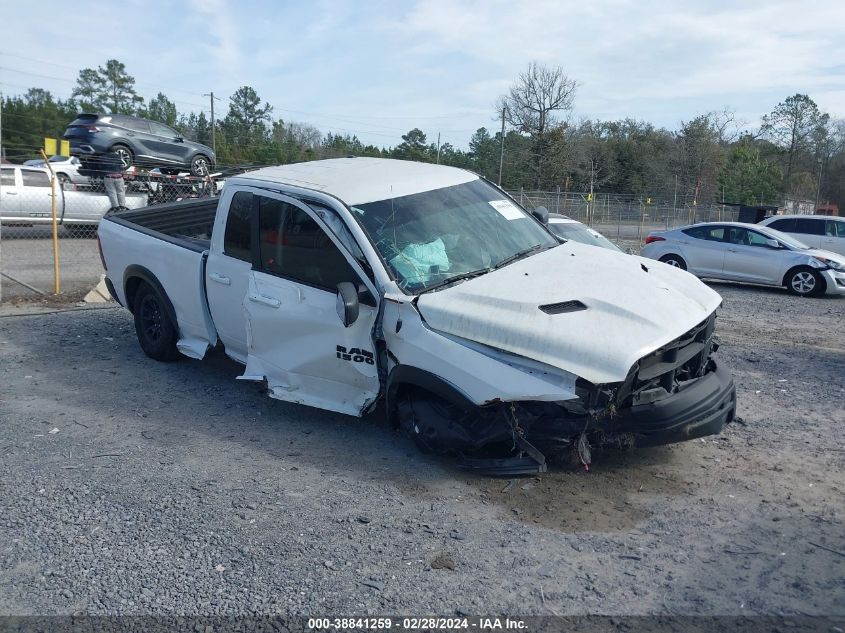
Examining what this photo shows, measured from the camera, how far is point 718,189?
53.3m

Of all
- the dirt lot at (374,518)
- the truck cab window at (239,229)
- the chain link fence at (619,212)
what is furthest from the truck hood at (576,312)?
the chain link fence at (619,212)

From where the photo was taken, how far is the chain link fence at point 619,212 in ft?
110

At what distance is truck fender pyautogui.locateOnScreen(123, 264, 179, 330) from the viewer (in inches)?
273

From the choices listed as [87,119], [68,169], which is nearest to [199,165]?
[87,119]

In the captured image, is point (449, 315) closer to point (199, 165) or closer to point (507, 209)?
point (507, 209)

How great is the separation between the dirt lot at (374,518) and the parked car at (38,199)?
42.5 ft

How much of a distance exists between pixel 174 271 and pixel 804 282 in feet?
40.2

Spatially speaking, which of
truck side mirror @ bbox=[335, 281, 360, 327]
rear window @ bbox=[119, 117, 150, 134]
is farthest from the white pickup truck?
rear window @ bbox=[119, 117, 150, 134]

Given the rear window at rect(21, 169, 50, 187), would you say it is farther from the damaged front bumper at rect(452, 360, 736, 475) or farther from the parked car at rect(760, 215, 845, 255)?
the parked car at rect(760, 215, 845, 255)

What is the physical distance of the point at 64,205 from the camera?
17562mm

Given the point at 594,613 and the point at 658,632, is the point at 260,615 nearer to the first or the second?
the point at 594,613

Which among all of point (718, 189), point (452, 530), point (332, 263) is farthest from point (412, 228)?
point (718, 189)

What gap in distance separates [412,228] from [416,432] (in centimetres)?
148

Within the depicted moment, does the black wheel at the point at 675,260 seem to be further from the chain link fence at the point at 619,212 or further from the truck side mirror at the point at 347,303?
the chain link fence at the point at 619,212
